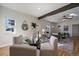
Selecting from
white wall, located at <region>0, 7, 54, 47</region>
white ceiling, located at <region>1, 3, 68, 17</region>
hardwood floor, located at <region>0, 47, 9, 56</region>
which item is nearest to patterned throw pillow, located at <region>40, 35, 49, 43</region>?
white wall, located at <region>0, 7, 54, 47</region>

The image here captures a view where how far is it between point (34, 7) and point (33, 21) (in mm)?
272

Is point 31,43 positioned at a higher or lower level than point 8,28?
lower

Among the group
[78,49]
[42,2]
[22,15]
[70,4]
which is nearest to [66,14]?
[70,4]

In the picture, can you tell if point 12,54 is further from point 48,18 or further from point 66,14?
point 66,14

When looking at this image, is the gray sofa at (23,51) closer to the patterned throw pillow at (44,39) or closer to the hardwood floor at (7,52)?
the hardwood floor at (7,52)

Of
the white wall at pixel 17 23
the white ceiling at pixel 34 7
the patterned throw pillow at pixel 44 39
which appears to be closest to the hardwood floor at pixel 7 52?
the white wall at pixel 17 23

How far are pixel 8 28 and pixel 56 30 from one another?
0.93 m

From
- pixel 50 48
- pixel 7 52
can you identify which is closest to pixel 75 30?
pixel 50 48

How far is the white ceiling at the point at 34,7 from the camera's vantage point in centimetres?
233

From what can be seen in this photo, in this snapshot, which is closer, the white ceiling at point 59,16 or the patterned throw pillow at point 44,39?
the white ceiling at point 59,16

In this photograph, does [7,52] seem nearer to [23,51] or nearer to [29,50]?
[23,51]

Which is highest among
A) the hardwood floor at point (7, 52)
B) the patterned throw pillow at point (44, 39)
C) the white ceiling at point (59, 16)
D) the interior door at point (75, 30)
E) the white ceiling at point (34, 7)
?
the white ceiling at point (34, 7)

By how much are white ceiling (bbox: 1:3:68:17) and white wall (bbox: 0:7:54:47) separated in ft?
0.25

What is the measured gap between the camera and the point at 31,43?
246 centimetres
